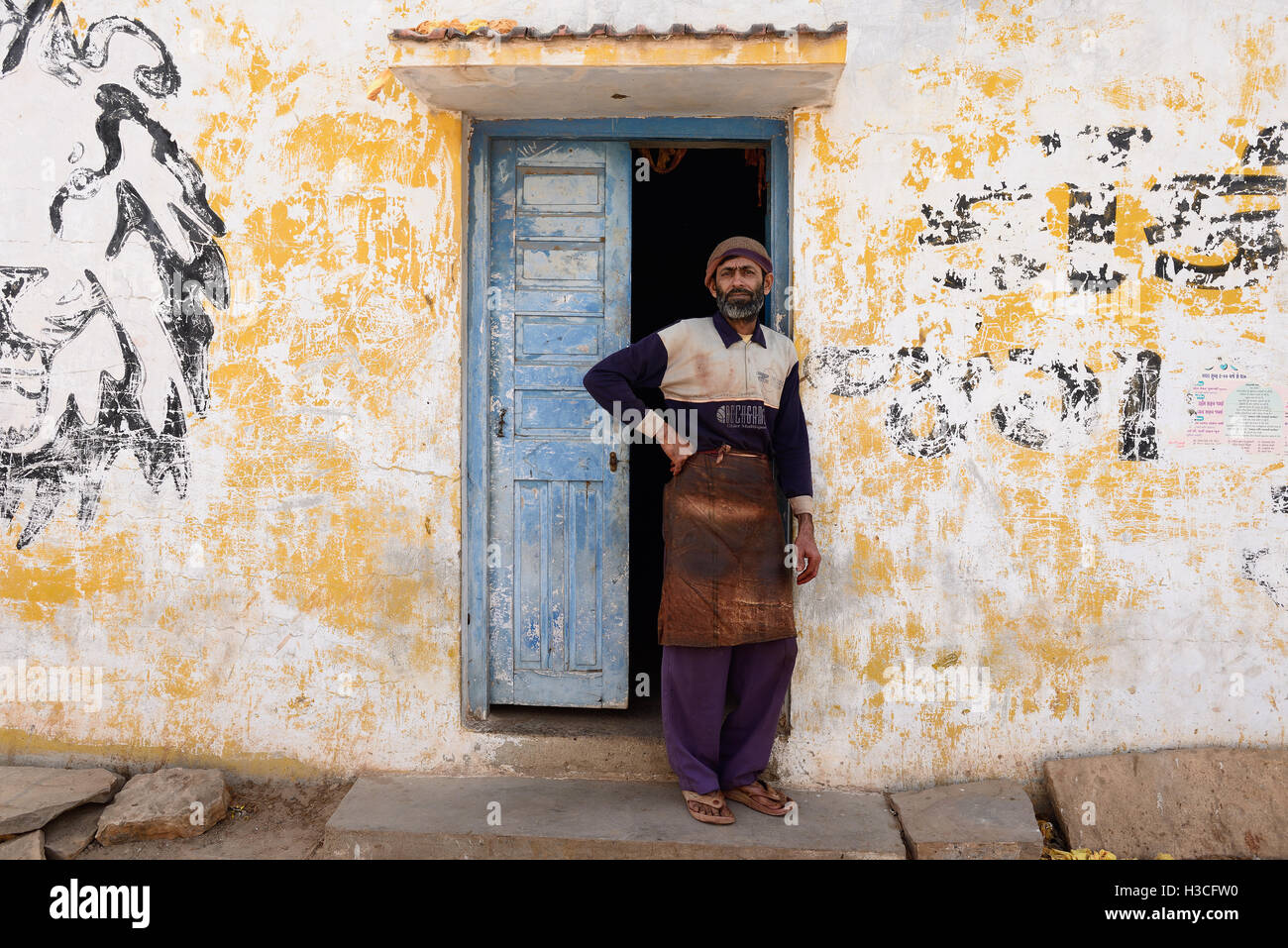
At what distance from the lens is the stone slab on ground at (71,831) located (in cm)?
343

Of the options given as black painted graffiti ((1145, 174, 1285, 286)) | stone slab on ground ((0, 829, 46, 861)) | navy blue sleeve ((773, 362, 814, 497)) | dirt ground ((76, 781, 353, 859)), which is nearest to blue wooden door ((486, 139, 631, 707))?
navy blue sleeve ((773, 362, 814, 497))

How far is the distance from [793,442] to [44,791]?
10.7ft

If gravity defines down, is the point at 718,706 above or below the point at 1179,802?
above

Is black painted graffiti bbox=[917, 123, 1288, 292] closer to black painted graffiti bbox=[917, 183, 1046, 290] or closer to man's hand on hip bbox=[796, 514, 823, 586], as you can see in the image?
black painted graffiti bbox=[917, 183, 1046, 290]

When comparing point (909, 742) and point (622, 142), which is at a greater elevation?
point (622, 142)

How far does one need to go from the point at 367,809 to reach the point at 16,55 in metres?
3.44

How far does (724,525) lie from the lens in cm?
342

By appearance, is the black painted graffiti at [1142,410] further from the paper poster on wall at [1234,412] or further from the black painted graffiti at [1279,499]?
the black painted graffiti at [1279,499]

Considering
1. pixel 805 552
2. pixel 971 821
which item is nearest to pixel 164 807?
pixel 805 552

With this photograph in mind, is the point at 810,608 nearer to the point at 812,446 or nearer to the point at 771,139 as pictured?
the point at 812,446

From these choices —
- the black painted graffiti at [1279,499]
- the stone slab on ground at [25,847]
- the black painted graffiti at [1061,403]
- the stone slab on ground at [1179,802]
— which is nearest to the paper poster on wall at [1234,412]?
the black painted graffiti at [1279,499]

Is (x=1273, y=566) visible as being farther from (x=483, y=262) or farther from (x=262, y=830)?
(x=262, y=830)
